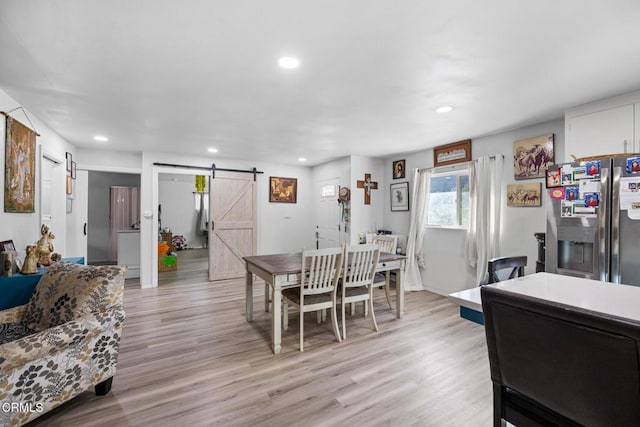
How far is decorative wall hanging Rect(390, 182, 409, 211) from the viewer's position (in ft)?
16.4

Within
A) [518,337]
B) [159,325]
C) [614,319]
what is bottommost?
[159,325]

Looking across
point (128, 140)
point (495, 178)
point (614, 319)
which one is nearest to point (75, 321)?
point (614, 319)

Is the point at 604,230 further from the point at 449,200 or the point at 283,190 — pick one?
the point at 283,190

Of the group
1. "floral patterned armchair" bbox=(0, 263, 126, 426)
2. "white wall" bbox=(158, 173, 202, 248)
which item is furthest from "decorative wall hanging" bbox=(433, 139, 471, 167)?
"white wall" bbox=(158, 173, 202, 248)

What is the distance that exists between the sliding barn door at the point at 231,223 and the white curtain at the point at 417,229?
301 centimetres

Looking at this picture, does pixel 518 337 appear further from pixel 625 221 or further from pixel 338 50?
pixel 625 221

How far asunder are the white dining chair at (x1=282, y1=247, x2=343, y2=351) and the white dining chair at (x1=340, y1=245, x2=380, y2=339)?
0.11 metres

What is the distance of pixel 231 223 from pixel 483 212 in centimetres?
427

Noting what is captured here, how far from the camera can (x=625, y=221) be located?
2.11 meters

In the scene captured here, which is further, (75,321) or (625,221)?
(625,221)

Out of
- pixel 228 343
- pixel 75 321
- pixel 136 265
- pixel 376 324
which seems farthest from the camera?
pixel 136 265

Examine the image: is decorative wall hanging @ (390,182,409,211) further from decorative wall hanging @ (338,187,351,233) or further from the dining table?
the dining table

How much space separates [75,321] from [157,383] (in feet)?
2.53

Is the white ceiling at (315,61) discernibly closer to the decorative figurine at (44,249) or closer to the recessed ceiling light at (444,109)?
the recessed ceiling light at (444,109)
